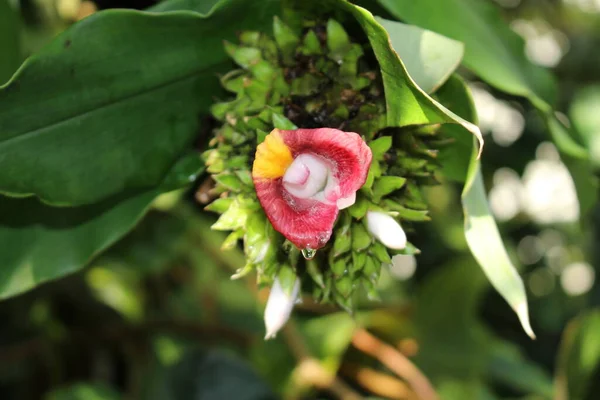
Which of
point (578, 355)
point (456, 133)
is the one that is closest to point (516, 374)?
point (578, 355)

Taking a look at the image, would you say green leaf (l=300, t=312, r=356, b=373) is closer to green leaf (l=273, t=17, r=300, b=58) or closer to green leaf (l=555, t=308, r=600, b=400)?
green leaf (l=555, t=308, r=600, b=400)

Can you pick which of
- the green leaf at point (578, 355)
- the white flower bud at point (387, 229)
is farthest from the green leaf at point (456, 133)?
the green leaf at point (578, 355)

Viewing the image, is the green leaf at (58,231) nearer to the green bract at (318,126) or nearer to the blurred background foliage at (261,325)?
the green bract at (318,126)

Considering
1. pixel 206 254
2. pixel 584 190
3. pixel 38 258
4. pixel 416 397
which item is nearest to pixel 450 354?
pixel 416 397

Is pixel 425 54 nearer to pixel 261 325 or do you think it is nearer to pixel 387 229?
pixel 387 229

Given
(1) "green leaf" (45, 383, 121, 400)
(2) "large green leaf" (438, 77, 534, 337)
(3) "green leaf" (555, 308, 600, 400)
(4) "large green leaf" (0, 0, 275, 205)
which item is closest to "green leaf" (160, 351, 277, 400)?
(1) "green leaf" (45, 383, 121, 400)
